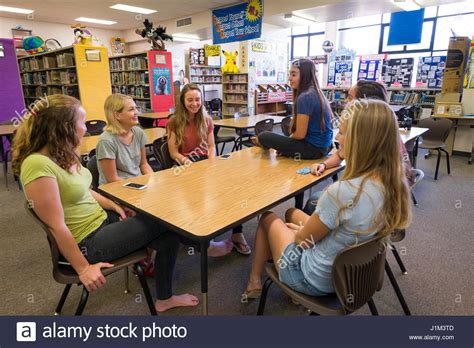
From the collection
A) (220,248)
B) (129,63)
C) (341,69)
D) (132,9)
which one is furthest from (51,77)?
(341,69)

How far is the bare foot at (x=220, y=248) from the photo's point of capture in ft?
8.08

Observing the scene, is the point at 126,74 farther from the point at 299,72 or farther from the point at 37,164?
the point at 37,164

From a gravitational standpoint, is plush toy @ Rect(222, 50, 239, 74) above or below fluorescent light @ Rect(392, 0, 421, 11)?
below

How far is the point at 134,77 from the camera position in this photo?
6.99 meters

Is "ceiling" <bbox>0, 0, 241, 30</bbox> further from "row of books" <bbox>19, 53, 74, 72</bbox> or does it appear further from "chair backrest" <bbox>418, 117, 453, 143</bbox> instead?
"chair backrest" <bbox>418, 117, 453, 143</bbox>

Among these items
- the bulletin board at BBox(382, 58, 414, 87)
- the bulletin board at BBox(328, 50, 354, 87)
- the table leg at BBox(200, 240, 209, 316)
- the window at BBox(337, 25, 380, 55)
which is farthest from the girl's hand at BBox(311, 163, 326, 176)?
the window at BBox(337, 25, 380, 55)

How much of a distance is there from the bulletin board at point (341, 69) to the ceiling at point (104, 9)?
14.1 ft

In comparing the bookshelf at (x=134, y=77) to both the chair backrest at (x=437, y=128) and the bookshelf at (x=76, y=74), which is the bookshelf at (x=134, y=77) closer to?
the bookshelf at (x=76, y=74)

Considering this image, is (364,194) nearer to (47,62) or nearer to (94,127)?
(94,127)

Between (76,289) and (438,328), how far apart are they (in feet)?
7.04

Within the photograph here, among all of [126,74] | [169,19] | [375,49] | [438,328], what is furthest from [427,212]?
[169,19]

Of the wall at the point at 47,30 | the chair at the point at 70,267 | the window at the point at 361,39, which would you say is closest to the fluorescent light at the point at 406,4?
the window at the point at 361,39

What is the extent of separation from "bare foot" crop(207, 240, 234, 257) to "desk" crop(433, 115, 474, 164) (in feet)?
15.7

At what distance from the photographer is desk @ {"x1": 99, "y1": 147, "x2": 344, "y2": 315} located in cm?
135
